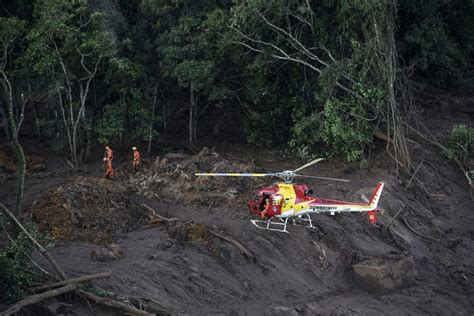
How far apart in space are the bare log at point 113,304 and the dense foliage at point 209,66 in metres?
12.8

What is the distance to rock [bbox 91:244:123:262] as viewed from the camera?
53.9ft

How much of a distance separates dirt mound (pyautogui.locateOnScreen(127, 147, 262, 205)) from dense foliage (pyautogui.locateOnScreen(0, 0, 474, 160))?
3.45 m

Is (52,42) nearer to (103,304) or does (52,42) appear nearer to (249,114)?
(249,114)

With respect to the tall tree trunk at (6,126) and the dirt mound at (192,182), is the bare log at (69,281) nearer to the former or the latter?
the dirt mound at (192,182)

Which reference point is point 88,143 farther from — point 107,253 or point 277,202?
point 107,253

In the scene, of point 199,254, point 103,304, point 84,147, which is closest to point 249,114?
point 84,147

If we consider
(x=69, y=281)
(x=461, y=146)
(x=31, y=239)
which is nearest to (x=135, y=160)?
(x=31, y=239)

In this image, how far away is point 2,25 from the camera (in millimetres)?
24078

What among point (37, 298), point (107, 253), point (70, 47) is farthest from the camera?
point (70, 47)

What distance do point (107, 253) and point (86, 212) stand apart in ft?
9.26

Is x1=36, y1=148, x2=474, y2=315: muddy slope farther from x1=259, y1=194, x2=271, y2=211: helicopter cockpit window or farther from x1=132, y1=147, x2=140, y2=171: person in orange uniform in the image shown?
x1=132, y1=147, x2=140, y2=171: person in orange uniform

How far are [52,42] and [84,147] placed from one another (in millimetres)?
5277

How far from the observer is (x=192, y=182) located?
22.9 m

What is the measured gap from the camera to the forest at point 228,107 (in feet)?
74.3
